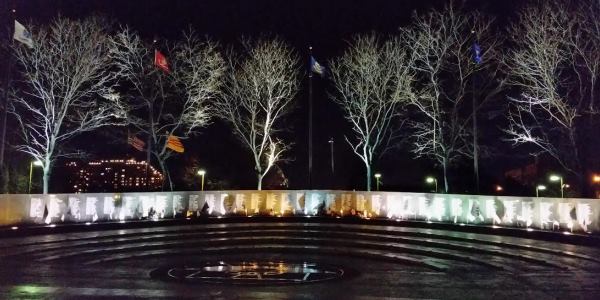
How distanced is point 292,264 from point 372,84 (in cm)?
1477

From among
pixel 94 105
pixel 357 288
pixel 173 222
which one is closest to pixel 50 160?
pixel 94 105

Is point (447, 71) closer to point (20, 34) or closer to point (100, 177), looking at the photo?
point (20, 34)

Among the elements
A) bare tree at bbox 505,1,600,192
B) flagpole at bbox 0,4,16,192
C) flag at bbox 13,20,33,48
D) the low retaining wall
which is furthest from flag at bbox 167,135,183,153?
bare tree at bbox 505,1,600,192

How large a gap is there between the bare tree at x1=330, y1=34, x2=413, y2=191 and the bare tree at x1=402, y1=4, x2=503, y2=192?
0.84 m

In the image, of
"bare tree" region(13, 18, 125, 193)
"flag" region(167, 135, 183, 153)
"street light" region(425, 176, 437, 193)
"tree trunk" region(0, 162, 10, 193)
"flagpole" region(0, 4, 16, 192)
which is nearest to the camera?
"flagpole" region(0, 4, 16, 192)

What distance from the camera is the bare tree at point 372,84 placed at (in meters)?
27.0

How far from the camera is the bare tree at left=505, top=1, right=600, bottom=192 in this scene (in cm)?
2066

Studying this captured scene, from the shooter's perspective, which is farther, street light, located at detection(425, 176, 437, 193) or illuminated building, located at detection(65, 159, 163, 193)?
street light, located at detection(425, 176, 437, 193)

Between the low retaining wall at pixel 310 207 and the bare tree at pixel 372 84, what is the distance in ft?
11.0

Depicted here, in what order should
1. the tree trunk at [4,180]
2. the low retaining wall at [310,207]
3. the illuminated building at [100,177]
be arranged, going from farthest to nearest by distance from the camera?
the illuminated building at [100,177], the tree trunk at [4,180], the low retaining wall at [310,207]

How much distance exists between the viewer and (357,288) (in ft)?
36.7

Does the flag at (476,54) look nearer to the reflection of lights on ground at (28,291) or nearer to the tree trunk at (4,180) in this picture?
the reflection of lights on ground at (28,291)

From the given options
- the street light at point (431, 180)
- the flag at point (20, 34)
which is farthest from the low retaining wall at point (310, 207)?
the street light at point (431, 180)

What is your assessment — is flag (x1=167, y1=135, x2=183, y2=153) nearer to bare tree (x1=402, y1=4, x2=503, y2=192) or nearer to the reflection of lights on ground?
bare tree (x1=402, y1=4, x2=503, y2=192)
